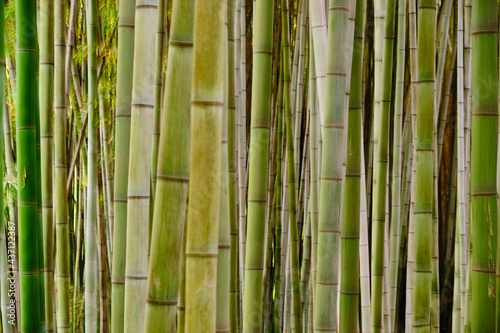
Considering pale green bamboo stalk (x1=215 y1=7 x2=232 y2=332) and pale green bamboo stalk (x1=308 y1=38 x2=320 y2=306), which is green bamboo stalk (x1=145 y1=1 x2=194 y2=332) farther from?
pale green bamboo stalk (x1=308 y1=38 x2=320 y2=306)

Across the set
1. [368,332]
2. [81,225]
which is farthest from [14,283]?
[368,332]

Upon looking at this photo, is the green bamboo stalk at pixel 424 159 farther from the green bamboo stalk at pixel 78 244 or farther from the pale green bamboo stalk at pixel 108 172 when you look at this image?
the green bamboo stalk at pixel 78 244

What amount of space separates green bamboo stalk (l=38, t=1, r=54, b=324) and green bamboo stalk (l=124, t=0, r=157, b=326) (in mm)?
456

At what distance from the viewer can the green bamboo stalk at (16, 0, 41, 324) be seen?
3.49ft

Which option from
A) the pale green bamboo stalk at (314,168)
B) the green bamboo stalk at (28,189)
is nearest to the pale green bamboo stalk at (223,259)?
the green bamboo stalk at (28,189)

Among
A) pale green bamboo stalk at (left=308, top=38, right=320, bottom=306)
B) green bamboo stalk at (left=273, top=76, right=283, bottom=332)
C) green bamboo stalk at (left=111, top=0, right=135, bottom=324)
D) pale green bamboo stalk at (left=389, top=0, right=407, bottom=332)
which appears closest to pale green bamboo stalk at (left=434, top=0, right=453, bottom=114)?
pale green bamboo stalk at (left=389, top=0, right=407, bottom=332)

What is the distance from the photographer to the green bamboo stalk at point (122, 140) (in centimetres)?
88

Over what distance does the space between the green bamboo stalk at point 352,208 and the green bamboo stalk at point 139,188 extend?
426 mm

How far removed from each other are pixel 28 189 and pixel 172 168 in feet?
1.83

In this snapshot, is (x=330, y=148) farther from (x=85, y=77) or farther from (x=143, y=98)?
(x=85, y=77)

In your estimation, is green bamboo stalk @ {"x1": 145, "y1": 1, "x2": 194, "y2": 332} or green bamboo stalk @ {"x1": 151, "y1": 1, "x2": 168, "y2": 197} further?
green bamboo stalk @ {"x1": 151, "y1": 1, "x2": 168, "y2": 197}

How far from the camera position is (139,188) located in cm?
79

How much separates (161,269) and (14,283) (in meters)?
1.70

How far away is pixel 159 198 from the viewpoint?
67 cm
